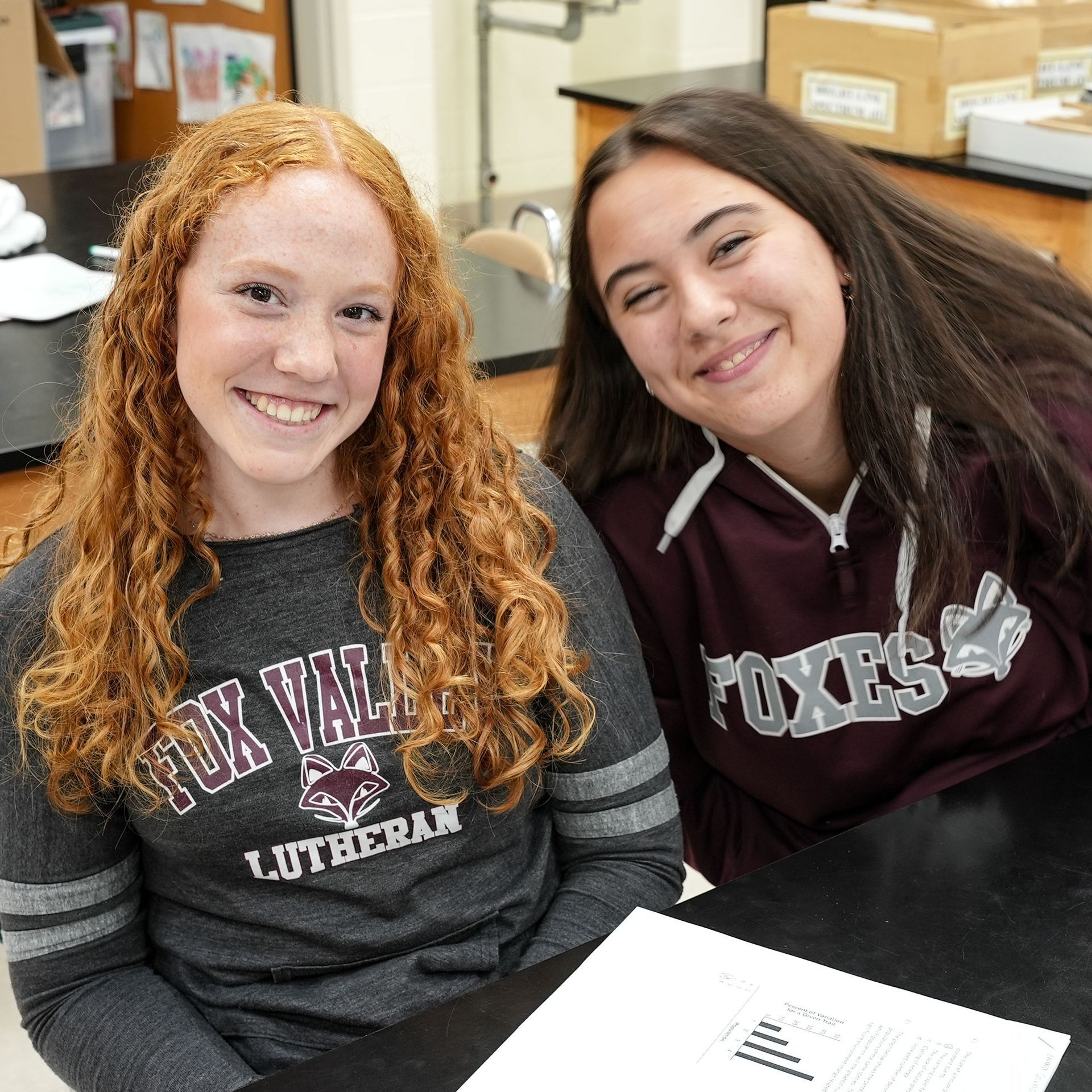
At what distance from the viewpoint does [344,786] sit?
108cm

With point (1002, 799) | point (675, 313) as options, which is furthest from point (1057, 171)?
point (1002, 799)

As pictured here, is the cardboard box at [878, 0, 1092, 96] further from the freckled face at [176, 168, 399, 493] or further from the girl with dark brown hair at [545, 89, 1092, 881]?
the freckled face at [176, 168, 399, 493]

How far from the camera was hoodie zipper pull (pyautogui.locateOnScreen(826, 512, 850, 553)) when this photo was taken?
138 centimetres

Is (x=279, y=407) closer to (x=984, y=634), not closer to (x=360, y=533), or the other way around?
(x=360, y=533)

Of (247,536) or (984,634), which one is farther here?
(984,634)

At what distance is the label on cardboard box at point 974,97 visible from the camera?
9.37ft

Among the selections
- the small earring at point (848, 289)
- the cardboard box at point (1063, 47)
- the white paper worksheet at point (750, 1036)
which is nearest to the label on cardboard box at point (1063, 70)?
the cardboard box at point (1063, 47)

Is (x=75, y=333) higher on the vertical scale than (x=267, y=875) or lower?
higher

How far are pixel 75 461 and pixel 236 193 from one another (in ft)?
0.99

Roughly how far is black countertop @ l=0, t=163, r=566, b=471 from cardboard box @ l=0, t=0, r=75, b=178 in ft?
4.24

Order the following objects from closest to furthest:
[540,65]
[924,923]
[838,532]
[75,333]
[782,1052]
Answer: [782,1052] < [924,923] < [838,532] < [75,333] < [540,65]

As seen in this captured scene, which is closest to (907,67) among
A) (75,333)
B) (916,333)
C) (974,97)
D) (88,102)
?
(974,97)

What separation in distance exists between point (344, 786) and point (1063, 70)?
8.86 ft

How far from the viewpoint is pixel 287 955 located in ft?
3.65
